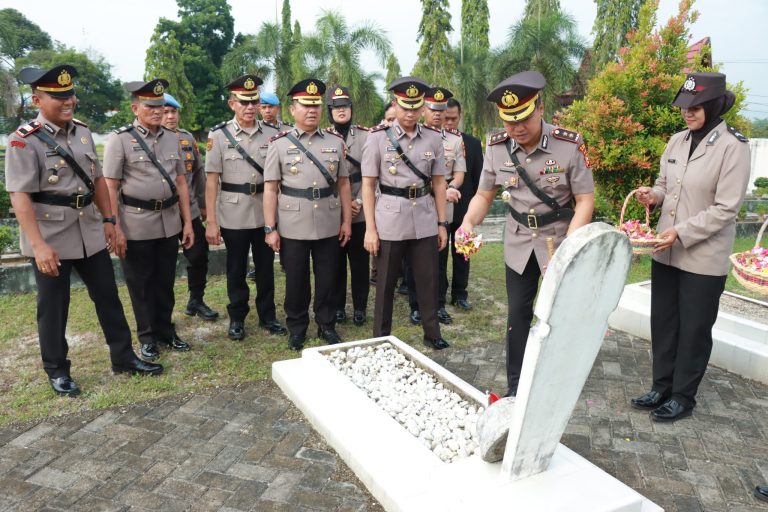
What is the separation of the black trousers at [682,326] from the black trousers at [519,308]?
0.79 metres

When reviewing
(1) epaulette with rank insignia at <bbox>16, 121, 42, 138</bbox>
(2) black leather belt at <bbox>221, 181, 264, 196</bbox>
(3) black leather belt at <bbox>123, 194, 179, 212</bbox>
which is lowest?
(3) black leather belt at <bbox>123, 194, 179, 212</bbox>

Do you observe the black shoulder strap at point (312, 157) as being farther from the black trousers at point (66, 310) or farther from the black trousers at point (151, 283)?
the black trousers at point (66, 310)

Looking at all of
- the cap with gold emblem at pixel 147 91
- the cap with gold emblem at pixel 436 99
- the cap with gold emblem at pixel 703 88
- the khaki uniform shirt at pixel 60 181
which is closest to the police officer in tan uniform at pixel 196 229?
the cap with gold emblem at pixel 147 91

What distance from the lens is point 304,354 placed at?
411 centimetres

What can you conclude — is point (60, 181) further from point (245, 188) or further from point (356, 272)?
point (356, 272)

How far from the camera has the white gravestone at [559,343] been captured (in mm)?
2113

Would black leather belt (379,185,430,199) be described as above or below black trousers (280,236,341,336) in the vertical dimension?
above

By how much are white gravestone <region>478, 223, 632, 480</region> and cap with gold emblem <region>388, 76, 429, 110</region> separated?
2423 mm

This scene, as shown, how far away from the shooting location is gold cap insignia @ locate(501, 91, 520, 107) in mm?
3082

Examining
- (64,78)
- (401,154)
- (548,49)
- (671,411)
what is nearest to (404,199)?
(401,154)

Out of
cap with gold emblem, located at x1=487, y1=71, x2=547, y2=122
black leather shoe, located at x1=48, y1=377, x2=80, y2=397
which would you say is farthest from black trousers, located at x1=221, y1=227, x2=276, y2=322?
cap with gold emblem, located at x1=487, y1=71, x2=547, y2=122

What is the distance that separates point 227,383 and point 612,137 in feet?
19.5

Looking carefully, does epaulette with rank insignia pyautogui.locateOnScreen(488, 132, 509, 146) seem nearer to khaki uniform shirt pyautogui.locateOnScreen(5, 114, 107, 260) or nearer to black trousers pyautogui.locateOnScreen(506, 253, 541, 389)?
black trousers pyautogui.locateOnScreen(506, 253, 541, 389)

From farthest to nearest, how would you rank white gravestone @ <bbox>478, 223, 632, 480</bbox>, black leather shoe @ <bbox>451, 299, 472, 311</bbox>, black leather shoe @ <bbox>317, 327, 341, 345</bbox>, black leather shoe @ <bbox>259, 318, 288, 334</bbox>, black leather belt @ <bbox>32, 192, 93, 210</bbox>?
black leather shoe @ <bbox>451, 299, 472, 311</bbox>
black leather shoe @ <bbox>259, 318, 288, 334</bbox>
black leather shoe @ <bbox>317, 327, 341, 345</bbox>
black leather belt @ <bbox>32, 192, 93, 210</bbox>
white gravestone @ <bbox>478, 223, 632, 480</bbox>
